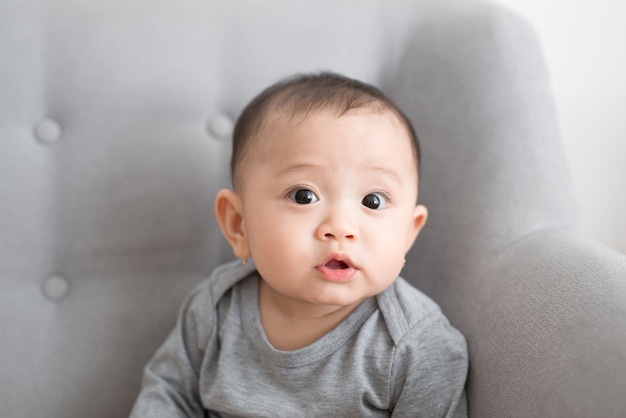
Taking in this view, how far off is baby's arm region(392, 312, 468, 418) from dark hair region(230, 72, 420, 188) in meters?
0.28

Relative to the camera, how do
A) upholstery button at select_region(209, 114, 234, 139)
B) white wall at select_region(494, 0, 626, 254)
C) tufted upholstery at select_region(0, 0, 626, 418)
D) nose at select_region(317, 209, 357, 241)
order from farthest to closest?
white wall at select_region(494, 0, 626, 254), upholstery button at select_region(209, 114, 234, 139), tufted upholstery at select_region(0, 0, 626, 418), nose at select_region(317, 209, 357, 241)

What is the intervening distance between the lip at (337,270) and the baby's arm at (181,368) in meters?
0.30

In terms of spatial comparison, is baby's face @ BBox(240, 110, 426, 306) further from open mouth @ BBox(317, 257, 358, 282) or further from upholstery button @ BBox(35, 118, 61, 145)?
upholstery button @ BBox(35, 118, 61, 145)

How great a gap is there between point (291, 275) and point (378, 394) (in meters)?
0.24

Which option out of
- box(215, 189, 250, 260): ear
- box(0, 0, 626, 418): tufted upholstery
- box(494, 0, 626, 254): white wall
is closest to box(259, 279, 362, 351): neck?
box(215, 189, 250, 260): ear

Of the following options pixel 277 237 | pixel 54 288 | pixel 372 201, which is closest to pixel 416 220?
pixel 372 201

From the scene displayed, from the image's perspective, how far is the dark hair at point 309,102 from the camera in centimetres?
98

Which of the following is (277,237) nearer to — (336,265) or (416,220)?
(336,265)

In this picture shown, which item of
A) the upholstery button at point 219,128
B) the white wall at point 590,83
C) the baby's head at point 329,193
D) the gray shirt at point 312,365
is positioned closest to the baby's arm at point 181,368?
the gray shirt at point 312,365

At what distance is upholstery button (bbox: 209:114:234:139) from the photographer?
50.6 inches

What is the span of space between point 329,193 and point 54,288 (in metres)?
0.62

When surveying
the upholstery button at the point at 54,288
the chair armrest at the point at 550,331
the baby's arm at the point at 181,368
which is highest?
the chair armrest at the point at 550,331

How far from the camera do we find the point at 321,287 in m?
0.92

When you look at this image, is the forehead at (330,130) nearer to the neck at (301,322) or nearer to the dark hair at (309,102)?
the dark hair at (309,102)
